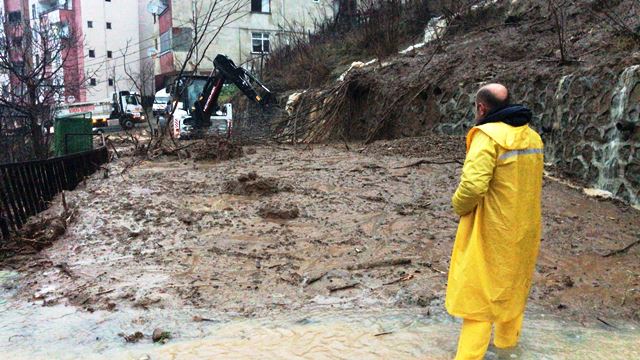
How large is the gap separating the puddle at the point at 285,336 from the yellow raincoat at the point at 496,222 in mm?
596

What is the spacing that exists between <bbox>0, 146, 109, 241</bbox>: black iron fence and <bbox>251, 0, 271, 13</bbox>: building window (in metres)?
33.7

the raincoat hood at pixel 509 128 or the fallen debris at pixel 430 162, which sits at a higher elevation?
the raincoat hood at pixel 509 128

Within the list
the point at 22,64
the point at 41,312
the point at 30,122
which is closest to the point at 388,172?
the point at 41,312

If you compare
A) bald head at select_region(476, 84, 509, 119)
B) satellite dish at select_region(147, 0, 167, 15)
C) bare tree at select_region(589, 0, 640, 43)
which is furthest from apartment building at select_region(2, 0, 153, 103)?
bald head at select_region(476, 84, 509, 119)

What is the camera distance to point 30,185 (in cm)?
742

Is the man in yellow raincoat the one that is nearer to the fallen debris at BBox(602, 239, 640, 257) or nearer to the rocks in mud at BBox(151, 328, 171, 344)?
the rocks in mud at BBox(151, 328, 171, 344)

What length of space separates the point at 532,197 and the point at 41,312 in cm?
396

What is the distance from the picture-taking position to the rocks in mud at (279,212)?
7121mm

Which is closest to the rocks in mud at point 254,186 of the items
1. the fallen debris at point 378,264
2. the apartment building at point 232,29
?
the fallen debris at point 378,264

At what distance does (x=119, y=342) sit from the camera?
391 cm

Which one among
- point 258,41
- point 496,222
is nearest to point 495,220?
point 496,222

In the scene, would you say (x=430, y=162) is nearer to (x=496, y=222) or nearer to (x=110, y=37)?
(x=496, y=222)

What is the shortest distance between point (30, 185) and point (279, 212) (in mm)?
3457

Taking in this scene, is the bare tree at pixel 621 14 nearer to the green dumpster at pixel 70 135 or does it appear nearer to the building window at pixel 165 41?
the green dumpster at pixel 70 135
